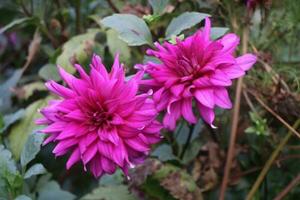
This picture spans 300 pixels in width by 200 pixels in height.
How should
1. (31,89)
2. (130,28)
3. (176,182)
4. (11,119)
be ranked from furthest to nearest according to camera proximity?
1. (31,89)
2. (11,119)
3. (176,182)
4. (130,28)

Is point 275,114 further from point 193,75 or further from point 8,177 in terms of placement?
point 8,177

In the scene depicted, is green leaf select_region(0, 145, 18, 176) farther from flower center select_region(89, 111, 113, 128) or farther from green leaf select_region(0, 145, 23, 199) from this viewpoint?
flower center select_region(89, 111, 113, 128)

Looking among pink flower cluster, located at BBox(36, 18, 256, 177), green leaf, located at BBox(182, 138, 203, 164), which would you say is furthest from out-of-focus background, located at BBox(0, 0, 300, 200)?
pink flower cluster, located at BBox(36, 18, 256, 177)

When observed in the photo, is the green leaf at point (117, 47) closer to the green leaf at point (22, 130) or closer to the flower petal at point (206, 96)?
the green leaf at point (22, 130)

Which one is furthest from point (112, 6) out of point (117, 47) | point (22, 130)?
point (22, 130)

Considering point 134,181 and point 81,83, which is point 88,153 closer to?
point 81,83
